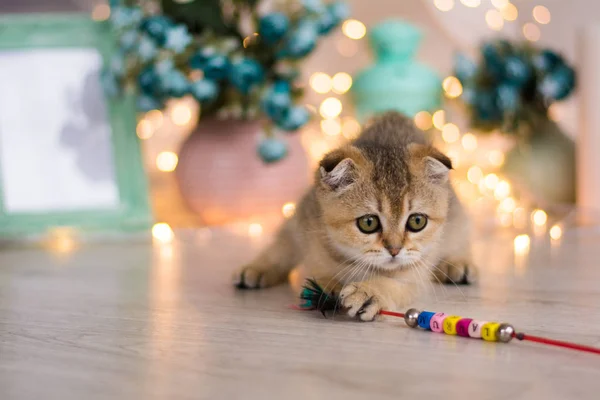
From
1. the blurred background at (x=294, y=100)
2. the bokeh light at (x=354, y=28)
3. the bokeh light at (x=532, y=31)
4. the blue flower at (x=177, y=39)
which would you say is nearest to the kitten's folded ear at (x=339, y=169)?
the blurred background at (x=294, y=100)

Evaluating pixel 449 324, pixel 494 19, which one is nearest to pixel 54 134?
pixel 449 324

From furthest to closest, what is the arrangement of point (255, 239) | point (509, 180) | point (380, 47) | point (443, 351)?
point (380, 47)
point (509, 180)
point (255, 239)
point (443, 351)

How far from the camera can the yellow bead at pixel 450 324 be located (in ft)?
3.48

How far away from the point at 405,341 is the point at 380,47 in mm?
1650

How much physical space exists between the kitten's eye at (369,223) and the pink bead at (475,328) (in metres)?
0.22

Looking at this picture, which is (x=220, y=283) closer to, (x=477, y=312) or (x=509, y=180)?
(x=477, y=312)

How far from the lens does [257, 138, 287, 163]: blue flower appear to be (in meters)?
1.98

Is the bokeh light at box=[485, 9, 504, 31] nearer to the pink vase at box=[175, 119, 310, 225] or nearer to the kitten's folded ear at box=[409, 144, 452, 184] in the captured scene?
the pink vase at box=[175, 119, 310, 225]

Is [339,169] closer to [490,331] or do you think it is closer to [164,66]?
[490,331]

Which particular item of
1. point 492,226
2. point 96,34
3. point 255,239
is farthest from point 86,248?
point 492,226

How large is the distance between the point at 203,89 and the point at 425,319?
3.46 feet

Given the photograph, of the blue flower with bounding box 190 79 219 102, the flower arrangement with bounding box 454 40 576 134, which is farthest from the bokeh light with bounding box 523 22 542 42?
the blue flower with bounding box 190 79 219 102

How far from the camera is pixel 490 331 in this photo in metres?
1.02

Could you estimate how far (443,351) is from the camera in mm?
993
